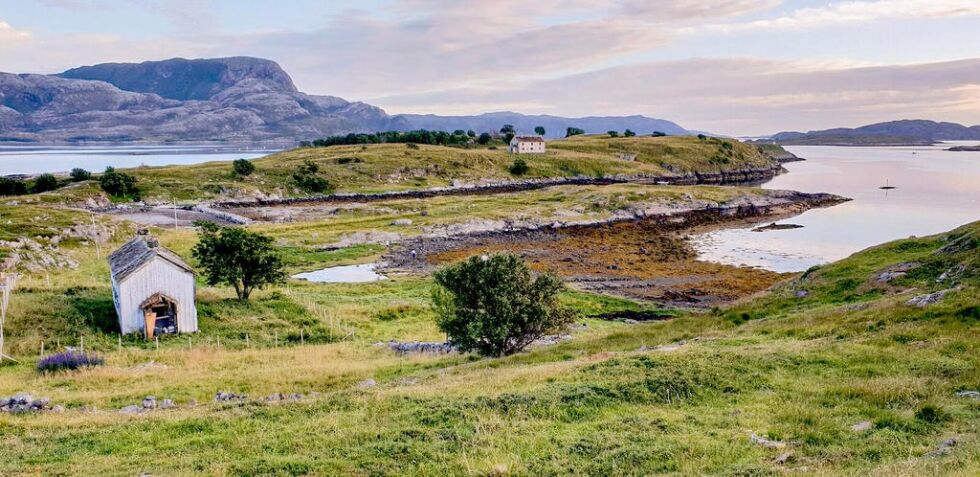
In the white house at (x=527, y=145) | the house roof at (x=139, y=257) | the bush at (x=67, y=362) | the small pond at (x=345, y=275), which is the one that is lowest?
the small pond at (x=345, y=275)

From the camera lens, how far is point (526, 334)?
93.5 feet

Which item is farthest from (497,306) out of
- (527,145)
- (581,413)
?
(527,145)

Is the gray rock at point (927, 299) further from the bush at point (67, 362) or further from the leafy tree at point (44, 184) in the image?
the leafy tree at point (44, 184)

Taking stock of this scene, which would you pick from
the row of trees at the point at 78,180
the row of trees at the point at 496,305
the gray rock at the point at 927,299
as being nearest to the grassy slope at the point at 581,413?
the gray rock at the point at 927,299

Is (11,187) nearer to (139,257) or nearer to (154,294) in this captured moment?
(139,257)

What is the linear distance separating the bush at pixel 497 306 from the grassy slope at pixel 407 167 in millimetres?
88843

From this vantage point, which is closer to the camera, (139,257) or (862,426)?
(862,426)

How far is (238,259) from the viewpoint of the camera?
36.7 meters

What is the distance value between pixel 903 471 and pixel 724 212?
3974 inches

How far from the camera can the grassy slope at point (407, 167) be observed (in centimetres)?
10850

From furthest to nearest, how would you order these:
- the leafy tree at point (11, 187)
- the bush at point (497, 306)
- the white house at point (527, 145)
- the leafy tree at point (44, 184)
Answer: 1. the white house at point (527, 145)
2. the leafy tree at point (44, 184)
3. the leafy tree at point (11, 187)
4. the bush at point (497, 306)

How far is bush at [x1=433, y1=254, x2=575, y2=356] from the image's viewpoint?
27.4 m

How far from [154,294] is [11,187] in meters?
81.6

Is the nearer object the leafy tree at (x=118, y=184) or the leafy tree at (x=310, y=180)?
the leafy tree at (x=118, y=184)
